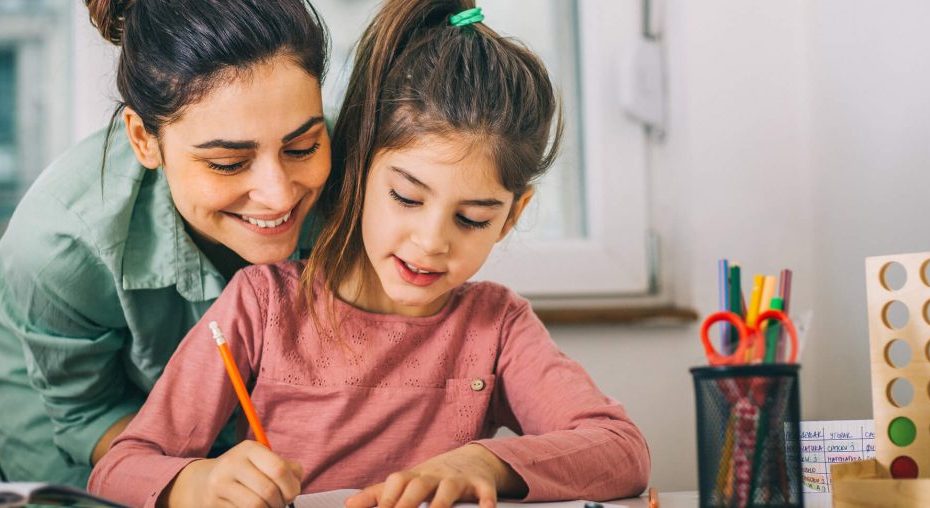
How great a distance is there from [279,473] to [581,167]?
0.91 m

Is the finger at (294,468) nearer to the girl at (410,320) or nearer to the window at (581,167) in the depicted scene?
the girl at (410,320)

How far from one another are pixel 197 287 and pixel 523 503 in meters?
0.46

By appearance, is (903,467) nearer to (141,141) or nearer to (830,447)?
(830,447)

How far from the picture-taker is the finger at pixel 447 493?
2.26 ft

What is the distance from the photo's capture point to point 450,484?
0.71m

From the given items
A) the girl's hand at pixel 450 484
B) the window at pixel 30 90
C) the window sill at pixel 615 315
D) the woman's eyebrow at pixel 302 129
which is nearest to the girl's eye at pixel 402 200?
the woman's eyebrow at pixel 302 129

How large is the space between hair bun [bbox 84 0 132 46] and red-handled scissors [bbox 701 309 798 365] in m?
0.65

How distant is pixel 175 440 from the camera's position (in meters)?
0.84

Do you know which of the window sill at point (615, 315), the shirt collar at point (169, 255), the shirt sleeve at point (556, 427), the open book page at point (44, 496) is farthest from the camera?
the window sill at point (615, 315)

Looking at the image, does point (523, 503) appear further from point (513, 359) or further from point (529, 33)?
point (529, 33)

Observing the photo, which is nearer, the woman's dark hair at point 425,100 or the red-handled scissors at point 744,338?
the red-handled scissors at point 744,338

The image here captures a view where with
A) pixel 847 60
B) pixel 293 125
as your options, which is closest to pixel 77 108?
pixel 293 125

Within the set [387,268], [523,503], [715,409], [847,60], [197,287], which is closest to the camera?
[715,409]

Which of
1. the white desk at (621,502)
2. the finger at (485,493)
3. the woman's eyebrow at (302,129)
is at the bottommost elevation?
the white desk at (621,502)
